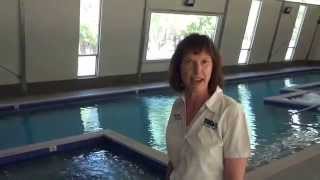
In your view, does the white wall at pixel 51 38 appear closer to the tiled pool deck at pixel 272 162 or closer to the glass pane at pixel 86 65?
the glass pane at pixel 86 65

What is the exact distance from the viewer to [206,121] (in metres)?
1.34

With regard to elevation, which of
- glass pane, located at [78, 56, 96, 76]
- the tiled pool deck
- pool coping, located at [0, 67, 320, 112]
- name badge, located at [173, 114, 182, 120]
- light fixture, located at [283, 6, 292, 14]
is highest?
light fixture, located at [283, 6, 292, 14]

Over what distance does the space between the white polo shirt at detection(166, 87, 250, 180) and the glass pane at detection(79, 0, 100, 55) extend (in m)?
7.07

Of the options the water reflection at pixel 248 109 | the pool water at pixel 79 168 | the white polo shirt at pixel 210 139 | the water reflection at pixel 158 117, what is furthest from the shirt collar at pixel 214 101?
the water reflection at pixel 248 109

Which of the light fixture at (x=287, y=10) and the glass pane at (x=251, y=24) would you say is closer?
the glass pane at (x=251, y=24)

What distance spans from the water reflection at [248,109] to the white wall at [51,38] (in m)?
3.66

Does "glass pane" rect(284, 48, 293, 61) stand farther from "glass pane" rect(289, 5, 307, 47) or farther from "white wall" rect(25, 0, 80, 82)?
"white wall" rect(25, 0, 80, 82)

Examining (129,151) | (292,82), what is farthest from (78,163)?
(292,82)

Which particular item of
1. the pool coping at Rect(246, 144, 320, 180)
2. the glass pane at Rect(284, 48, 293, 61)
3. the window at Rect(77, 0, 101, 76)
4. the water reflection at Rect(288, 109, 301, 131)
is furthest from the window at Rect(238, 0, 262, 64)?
the pool coping at Rect(246, 144, 320, 180)

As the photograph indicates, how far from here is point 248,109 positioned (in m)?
8.52

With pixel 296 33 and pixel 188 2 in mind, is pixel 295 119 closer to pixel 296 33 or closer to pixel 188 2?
pixel 188 2

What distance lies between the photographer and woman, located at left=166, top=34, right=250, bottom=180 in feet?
4.25

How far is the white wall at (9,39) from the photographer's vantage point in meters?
6.90

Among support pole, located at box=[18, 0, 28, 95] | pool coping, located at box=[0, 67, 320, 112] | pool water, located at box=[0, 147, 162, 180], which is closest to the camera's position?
pool water, located at box=[0, 147, 162, 180]
